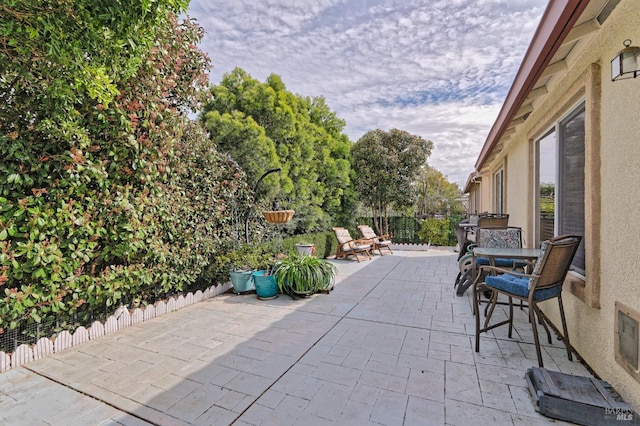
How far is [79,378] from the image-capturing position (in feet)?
8.74

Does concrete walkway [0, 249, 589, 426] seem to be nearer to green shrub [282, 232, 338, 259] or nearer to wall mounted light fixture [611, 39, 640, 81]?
wall mounted light fixture [611, 39, 640, 81]

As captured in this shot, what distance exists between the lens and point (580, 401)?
1998mm

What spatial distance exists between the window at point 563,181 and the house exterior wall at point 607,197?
0.95ft

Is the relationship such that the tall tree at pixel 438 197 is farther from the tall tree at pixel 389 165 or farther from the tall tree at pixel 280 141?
the tall tree at pixel 280 141

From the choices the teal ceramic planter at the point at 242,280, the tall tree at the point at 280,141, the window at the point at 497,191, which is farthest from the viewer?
the window at the point at 497,191

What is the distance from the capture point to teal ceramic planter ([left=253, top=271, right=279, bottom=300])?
504 centimetres

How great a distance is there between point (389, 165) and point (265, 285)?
8.52m

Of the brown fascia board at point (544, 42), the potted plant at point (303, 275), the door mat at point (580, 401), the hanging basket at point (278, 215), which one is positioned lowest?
the door mat at point (580, 401)

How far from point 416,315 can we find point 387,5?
552 cm

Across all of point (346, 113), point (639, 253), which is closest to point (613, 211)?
point (639, 253)

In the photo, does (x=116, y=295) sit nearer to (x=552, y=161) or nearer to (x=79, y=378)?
(x=79, y=378)

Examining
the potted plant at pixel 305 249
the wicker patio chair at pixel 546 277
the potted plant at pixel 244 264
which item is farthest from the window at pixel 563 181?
the potted plant at pixel 305 249

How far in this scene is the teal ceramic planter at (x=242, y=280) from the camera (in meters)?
5.27

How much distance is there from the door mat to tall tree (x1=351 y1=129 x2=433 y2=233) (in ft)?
33.3
